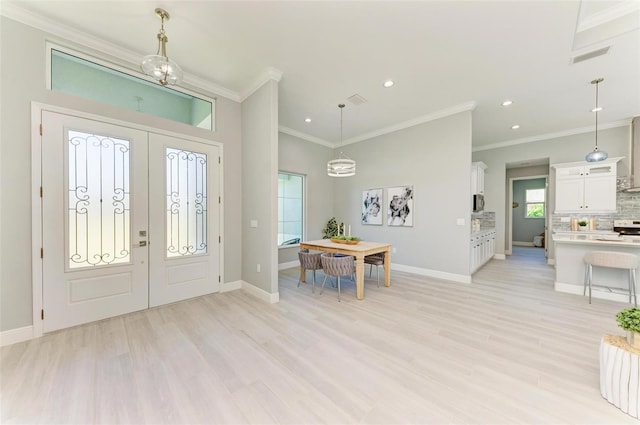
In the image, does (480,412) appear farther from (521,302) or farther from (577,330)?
(521,302)

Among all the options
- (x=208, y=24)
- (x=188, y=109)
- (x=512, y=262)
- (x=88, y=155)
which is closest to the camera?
(x=208, y=24)

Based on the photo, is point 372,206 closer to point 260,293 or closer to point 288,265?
point 288,265

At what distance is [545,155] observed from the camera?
605 cm

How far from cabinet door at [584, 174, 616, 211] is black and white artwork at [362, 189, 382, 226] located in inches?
182

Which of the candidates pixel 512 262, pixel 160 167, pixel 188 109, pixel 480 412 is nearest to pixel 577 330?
pixel 480 412

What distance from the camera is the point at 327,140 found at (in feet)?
21.5

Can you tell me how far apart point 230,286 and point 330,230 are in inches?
126

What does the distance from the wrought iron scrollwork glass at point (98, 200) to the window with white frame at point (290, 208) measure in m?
3.16

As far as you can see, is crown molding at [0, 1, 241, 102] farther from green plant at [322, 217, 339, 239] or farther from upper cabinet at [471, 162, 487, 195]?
upper cabinet at [471, 162, 487, 195]

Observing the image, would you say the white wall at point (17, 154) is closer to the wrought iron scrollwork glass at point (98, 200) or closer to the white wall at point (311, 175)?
the wrought iron scrollwork glass at point (98, 200)

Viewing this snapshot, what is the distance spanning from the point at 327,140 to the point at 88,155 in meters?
4.96

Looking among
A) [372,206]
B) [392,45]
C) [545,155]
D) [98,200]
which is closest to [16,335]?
[98,200]

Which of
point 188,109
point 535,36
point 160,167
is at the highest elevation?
point 535,36

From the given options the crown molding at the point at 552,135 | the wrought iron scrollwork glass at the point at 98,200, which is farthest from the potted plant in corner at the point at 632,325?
the crown molding at the point at 552,135
